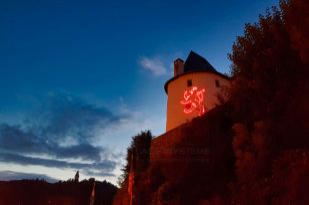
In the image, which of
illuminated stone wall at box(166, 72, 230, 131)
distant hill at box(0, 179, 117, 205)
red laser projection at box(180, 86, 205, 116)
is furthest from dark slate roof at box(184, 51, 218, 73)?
distant hill at box(0, 179, 117, 205)

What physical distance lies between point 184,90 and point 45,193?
16.4 meters

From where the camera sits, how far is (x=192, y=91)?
2245 cm

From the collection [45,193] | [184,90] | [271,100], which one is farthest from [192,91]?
[45,193]

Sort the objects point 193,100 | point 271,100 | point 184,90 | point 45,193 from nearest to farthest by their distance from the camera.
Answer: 1. point 271,100
2. point 45,193
3. point 193,100
4. point 184,90

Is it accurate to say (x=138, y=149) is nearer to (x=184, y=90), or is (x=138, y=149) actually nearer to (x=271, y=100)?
(x=184, y=90)

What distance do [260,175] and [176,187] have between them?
14.8ft

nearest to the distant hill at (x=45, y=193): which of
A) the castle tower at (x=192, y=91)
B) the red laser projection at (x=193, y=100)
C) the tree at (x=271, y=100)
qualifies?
the castle tower at (x=192, y=91)

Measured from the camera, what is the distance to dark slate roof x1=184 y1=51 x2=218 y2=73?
80.7 ft

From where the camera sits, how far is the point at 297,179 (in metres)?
5.09

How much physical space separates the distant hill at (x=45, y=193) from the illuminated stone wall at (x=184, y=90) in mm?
10493

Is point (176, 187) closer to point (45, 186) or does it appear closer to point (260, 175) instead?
point (260, 175)

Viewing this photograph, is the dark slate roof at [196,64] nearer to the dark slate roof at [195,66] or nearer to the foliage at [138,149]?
the dark slate roof at [195,66]

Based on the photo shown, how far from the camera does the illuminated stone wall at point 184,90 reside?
71.6 feet

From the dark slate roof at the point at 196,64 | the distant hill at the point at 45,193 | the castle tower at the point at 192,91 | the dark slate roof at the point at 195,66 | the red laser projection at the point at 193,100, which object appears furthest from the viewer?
the dark slate roof at the point at 196,64
